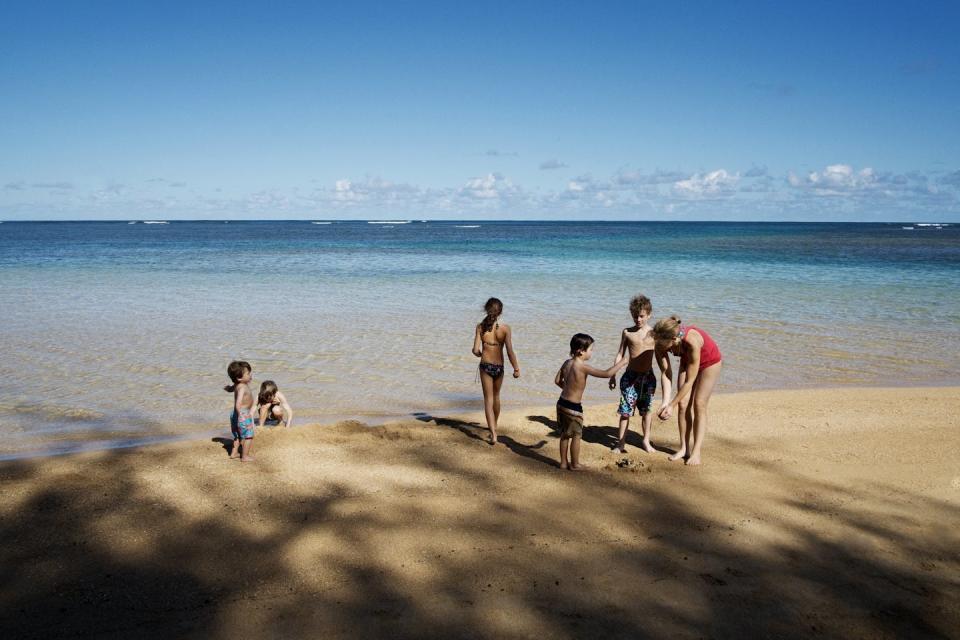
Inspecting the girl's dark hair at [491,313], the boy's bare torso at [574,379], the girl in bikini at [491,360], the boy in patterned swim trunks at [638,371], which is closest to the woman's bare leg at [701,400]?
the boy in patterned swim trunks at [638,371]

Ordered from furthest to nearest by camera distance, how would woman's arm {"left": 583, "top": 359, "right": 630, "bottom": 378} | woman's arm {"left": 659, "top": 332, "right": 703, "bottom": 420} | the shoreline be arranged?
the shoreline → woman's arm {"left": 659, "top": 332, "right": 703, "bottom": 420} → woman's arm {"left": 583, "top": 359, "right": 630, "bottom": 378}

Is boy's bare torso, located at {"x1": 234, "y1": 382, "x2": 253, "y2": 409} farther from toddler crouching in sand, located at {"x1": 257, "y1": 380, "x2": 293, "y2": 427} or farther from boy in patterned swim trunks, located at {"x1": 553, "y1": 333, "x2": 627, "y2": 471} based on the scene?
boy in patterned swim trunks, located at {"x1": 553, "y1": 333, "x2": 627, "y2": 471}

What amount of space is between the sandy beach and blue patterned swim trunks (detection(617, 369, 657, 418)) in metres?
0.48

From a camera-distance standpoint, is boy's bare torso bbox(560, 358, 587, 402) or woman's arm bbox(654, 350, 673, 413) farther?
woman's arm bbox(654, 350, 673, 413)

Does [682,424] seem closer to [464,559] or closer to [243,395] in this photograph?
[464,559]

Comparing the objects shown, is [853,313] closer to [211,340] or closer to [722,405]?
[722,405]

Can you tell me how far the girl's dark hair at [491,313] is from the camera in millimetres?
6824

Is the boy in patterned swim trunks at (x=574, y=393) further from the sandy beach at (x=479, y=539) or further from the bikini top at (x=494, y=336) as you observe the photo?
the bikini top at (x=494, y=336)

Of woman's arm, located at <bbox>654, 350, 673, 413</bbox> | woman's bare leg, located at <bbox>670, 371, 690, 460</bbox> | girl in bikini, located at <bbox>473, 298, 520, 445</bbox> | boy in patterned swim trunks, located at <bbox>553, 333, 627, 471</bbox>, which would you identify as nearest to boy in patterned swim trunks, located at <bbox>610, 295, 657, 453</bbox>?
woman's arm, located at <bbox>654, 350, 673, 413</bbox>

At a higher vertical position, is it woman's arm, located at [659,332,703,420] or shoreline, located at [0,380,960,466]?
woman's arm, located at [659,332,703,420]

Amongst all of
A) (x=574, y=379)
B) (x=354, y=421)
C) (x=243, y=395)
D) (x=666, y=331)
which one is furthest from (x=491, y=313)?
(x=243, y=395)

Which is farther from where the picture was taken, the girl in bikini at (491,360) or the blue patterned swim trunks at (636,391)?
the girl in bikini at (491,360)

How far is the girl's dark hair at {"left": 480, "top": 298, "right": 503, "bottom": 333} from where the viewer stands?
22.4ft

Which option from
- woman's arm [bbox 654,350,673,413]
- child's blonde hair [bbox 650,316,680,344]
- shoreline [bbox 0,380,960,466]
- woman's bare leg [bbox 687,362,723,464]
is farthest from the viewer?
shoreline [bbox 0,380,960,466]
